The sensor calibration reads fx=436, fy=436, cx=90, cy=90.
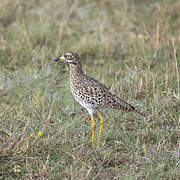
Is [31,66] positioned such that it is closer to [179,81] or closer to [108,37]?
[108,37]

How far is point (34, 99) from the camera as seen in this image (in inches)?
213

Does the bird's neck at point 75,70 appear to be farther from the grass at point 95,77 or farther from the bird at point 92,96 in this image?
the grass at point 95,77

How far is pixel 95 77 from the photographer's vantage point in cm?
604

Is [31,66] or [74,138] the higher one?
[31,66]

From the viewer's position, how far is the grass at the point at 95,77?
3.97 meters

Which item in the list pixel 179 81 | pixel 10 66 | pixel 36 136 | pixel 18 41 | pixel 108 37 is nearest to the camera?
pixel 36 136

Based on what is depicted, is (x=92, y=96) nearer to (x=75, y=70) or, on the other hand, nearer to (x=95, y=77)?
(x=75, y=70)

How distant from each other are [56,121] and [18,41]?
2208 mm

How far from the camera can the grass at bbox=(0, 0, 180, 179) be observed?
3970mm

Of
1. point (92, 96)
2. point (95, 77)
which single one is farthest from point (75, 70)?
point (95, 77)

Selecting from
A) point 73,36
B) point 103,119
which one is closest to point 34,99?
point 103,119

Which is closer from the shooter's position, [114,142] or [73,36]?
[114,142]

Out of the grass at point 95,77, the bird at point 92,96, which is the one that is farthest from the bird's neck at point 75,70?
the grass at point 95,77

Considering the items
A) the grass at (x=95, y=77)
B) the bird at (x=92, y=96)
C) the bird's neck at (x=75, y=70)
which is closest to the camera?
the grass at (x=95, y=77)
